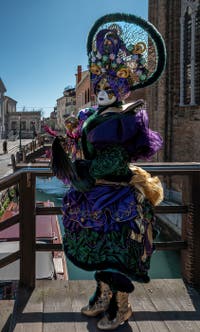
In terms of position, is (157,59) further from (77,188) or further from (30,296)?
(30,296)

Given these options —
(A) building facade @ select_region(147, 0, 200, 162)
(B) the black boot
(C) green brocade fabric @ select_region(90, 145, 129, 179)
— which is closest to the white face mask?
(C) green brocade fabric @ select_region(90, 145, 129, 179)

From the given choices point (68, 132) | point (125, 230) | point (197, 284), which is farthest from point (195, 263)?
point (68, 132)

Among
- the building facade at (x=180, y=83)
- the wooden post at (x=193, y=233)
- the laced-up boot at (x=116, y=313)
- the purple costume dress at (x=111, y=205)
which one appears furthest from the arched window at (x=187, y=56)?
the laced-up boot at (x=116, y=313)

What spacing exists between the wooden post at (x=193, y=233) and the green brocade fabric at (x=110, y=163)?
94cm

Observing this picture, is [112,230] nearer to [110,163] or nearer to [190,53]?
[110,163]

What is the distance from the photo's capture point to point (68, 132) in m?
2.70

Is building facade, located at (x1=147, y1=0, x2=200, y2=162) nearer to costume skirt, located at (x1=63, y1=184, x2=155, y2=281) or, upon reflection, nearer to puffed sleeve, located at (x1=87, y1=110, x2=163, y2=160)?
puffed sleeve, located at (x1=87, y1=110, x2=163, y2=160)

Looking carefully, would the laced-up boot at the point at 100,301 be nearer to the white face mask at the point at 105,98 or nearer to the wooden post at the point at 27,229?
the wooden post at the point at 27,229

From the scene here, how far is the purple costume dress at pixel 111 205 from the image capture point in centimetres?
247

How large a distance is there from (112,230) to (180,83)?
13.2 metres

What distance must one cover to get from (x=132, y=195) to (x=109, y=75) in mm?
781

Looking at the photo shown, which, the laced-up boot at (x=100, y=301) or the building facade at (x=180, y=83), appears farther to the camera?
the building facade at (x=180, y=83)

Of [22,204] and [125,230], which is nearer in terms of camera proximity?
[125,230]

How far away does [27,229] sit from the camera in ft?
10.3
